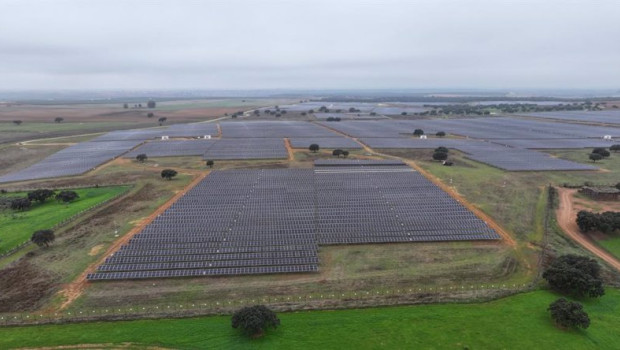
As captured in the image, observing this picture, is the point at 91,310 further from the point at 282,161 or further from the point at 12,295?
the point at 282,161

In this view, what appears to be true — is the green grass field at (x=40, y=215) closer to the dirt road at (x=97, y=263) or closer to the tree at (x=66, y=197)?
the tree at (x=66, y=197)

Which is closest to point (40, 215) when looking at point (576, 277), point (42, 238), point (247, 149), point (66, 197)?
point (66, 197)

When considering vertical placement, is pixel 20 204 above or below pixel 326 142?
below

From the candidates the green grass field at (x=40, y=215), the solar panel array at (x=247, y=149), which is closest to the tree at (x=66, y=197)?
the green grass field at (x=40, y=215)

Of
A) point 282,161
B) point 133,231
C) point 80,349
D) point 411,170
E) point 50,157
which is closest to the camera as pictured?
point 80,349

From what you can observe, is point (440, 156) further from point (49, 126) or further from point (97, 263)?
point (49, 126)

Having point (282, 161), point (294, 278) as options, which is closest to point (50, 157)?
point (282, 161)

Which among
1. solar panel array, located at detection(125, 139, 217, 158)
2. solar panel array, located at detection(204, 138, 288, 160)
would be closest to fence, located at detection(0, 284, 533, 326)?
solar panel array, located at detection(204, 138, 288, 160)
